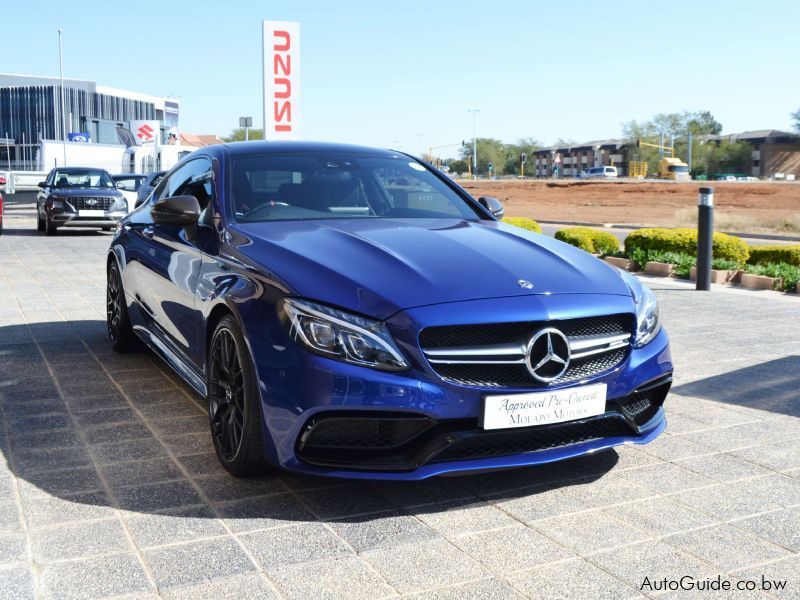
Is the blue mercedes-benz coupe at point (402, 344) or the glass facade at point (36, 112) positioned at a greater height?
the glass facade at point (36, 112)

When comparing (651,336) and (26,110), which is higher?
(26,110)

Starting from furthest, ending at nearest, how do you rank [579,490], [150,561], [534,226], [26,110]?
[26,110] < [534,226] < [579,490] < [150,561]

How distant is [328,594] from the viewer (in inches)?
115

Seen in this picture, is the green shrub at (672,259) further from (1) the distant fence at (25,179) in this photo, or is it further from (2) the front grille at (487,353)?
A: (1) the distant fence at (25,179)

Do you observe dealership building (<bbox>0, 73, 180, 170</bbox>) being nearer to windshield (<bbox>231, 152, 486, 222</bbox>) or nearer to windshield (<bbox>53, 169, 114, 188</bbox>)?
windshield (<bbox>53, 169, 114, 188</bbox>)

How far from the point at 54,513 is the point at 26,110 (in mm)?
109640

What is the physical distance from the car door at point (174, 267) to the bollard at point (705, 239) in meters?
7.09

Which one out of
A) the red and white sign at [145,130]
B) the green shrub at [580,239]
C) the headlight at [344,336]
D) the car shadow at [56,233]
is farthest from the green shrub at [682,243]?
the red and white sign at [145,130]

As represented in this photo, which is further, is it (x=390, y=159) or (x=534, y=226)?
(x=534, y=226)

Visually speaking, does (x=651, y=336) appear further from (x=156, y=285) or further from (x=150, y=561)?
(x=156, y=285)

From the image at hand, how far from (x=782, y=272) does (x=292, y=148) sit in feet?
27.2

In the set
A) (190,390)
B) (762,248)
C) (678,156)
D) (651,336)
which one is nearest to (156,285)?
(190,390)

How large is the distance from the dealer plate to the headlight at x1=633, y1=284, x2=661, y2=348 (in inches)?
14.8

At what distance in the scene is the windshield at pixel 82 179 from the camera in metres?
21.5
